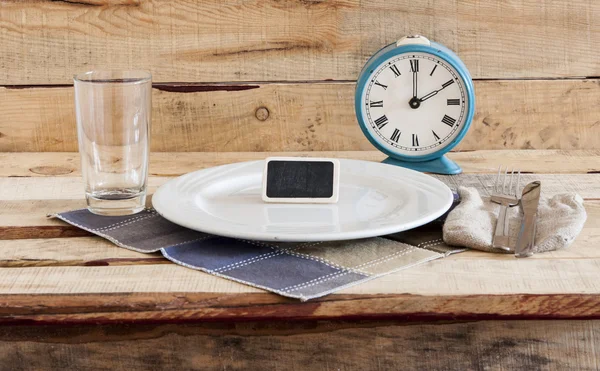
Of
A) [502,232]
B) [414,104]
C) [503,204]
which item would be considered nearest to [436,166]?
Answer: [414,104]

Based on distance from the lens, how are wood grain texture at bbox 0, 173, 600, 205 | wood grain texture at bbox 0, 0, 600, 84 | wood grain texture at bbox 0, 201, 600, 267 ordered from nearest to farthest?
wood grain texture at bbox 0, 201, 600, 267 → wood grain texture at bbox 0, 173, 600, 205 → wood grain texture at bbox 0, 0, 600, 84

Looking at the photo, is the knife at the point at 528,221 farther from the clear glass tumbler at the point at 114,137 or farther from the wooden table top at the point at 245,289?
the clear glass tumbler at the point at 114,137

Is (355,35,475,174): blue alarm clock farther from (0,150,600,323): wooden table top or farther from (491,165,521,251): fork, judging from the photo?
(0,150,600,323): wooden table top

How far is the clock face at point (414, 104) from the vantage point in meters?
1.33

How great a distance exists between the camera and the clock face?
133 cm

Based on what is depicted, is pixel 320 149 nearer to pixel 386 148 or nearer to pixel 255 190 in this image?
pixel 386 148

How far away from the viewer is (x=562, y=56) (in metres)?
1.53

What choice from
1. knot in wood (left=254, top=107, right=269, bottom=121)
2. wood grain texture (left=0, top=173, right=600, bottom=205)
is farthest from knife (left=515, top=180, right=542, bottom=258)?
knot in wood (left=254, top=107, right=269, bottom=121)

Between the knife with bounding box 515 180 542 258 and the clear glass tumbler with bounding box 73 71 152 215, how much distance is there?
0.49m

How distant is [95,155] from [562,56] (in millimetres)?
924

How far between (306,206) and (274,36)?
0.54 metres

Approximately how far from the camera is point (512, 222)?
104cm

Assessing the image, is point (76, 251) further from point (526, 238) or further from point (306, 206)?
point (526, 238)

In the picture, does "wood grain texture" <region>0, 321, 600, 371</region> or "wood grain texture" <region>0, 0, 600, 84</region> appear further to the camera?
"wood grain texture" <region>0, 0, 600, 84</region>
